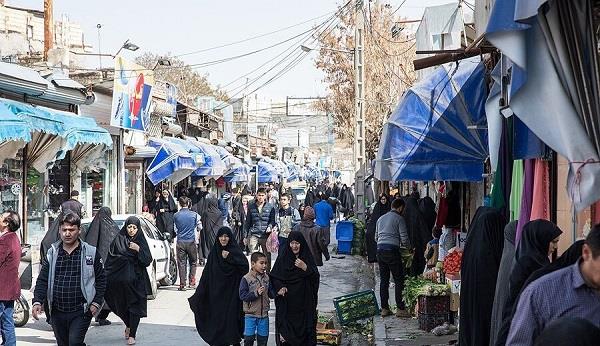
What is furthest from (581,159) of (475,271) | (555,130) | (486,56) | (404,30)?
(404,30)

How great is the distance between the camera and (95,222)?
1328 cm

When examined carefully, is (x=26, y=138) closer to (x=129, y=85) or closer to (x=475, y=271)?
(x=129, y=85)

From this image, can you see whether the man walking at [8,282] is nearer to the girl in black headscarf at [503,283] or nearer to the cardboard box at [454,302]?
the cardboard box at [454,302]

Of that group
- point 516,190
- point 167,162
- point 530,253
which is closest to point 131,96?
point 167,162

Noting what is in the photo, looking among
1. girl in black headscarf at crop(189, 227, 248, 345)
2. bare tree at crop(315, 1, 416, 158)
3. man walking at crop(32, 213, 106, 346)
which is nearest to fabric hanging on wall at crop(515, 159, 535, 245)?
A: man walking at crop(32, 213, 106, 346)

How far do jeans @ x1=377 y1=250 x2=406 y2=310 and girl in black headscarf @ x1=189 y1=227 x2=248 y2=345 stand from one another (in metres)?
3.40

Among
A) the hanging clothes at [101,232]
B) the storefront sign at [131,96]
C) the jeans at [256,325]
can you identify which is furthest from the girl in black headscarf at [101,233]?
Answer: the storefront sign at [131,96]

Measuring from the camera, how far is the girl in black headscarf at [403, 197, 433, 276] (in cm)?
1480

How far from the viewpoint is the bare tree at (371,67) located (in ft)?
119

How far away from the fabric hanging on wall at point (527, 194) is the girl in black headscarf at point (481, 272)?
1.00ft

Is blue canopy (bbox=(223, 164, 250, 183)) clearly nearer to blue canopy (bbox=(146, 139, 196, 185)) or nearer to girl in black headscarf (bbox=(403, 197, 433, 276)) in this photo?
blue canopy (bbox=(146, 139, 196, 185))

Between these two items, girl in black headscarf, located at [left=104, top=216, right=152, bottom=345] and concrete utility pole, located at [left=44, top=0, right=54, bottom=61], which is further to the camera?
concrete utility pole, located at [left=44, top=0, right=54, bottom=61]

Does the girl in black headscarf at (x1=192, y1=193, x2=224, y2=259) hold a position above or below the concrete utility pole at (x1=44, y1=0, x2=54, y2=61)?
below

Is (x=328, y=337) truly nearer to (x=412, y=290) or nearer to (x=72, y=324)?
(x=412, y=290)
